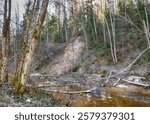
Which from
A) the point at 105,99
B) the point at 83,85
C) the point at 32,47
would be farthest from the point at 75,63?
the point at 32,47

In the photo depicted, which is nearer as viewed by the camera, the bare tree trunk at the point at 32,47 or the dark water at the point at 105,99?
the bare tree trunk at the point at 32,47

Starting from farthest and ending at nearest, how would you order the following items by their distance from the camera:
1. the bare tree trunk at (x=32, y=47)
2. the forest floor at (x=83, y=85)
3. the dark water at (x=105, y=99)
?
the dark water at (x=105, y=99) < the forest floor at (x=83, y=85) < the bare tree trunk at (x=32, y=47)

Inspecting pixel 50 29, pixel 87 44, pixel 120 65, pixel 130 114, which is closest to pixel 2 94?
pixel 130 114

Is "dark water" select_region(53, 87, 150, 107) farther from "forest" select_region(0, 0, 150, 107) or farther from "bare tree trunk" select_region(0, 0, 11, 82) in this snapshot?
"bare tree trunk" select_region(0, 0, 11, 82)

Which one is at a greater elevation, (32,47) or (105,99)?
(32,47)

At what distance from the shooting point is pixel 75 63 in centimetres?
3488

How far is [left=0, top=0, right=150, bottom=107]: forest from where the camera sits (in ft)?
33.5

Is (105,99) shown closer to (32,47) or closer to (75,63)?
(32,47)

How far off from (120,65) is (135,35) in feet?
22.8

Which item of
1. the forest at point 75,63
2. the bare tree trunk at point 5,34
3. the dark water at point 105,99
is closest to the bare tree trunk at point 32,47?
the forest at point 75,63

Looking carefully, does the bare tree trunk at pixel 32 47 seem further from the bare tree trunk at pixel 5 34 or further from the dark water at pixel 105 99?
the bare tree trunk at pixel 5 34

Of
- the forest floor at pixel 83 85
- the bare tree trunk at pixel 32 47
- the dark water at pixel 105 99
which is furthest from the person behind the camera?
the dark water at pixel 105 99

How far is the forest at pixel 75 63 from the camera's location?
10.2m

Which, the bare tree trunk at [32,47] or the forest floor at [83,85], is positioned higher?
the bare tree trunk at [32,47]
